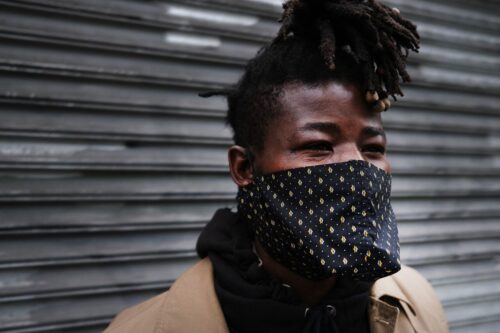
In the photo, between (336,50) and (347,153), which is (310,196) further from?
(336,50)

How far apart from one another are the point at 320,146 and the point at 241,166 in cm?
40

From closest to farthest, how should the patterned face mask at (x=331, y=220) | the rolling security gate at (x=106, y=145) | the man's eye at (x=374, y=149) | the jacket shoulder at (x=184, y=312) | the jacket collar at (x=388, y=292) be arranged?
the patterned face mask at (x=331, y=220) < the jacket shoulder at (x=184, y=312) < the man's eye at (x=374, y=149) < the jacket collar at (x=388, y=292) < the rolling security gate at (x=106, y=145)

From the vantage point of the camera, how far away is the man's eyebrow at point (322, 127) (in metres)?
1.88

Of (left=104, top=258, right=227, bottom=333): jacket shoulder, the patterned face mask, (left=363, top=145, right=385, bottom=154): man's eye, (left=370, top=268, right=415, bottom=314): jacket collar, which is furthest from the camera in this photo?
(left=370, top=268, right=415, bottom=314): jacket collar

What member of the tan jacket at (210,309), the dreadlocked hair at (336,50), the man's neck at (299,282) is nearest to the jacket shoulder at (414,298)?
the tan jacket at (210,309)

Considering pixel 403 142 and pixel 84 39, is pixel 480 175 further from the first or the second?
pixel 84 39

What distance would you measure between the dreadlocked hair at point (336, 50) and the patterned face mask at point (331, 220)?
0.94 ft

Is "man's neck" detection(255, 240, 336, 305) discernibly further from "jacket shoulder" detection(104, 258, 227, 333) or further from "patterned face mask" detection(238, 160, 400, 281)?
"jacket shoulder" detection(104, 258, 227, 333)

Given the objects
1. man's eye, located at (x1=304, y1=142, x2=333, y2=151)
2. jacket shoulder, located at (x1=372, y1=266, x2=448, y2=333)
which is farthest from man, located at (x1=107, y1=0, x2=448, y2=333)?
jacket shoulder, located at (x1=372, y1=266, x2=448, y2=333)

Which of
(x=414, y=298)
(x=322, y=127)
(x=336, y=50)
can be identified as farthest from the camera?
(x=414, y=298)

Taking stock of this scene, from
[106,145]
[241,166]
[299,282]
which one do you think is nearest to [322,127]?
[241,166]

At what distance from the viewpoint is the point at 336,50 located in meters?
2.00

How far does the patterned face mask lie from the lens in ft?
5.64

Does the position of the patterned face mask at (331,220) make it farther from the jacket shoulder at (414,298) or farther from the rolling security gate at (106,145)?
the rolling security gate at (106,145)
